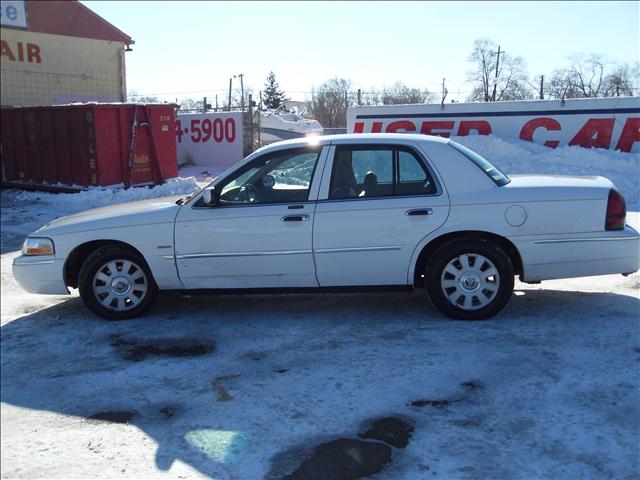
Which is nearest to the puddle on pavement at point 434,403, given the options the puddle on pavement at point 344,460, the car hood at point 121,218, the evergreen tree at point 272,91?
the puddle on pavement at point 344,460

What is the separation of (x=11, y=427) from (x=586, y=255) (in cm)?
435

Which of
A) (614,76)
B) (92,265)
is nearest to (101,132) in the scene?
(92,265)

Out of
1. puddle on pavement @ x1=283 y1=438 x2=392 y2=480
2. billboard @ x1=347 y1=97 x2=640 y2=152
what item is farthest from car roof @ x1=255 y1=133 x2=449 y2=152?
billboard @ x1=347 y1=97 x2=640 y2=152

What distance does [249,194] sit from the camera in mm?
5375

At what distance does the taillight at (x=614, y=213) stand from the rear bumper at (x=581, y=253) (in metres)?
0.06

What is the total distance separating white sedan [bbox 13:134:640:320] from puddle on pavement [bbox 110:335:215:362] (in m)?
0.60

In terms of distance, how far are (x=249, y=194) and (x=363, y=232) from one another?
40.8 inches

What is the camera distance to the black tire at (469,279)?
5137mm

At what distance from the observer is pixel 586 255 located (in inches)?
203

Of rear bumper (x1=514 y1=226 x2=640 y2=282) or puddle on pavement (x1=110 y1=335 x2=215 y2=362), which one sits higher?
rear bumper (x1=514 y1=226 x2=640 y2=282)

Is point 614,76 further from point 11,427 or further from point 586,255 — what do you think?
point 11,427

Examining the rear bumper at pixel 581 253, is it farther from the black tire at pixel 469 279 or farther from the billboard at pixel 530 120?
the billboard at pixel 530 120

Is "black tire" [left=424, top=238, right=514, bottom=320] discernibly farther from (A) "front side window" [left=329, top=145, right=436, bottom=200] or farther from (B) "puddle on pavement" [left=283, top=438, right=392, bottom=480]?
(B) "puddle on pavement" [left=283, top=438, right=392, bottom=480]

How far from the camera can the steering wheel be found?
5352 millimetres
